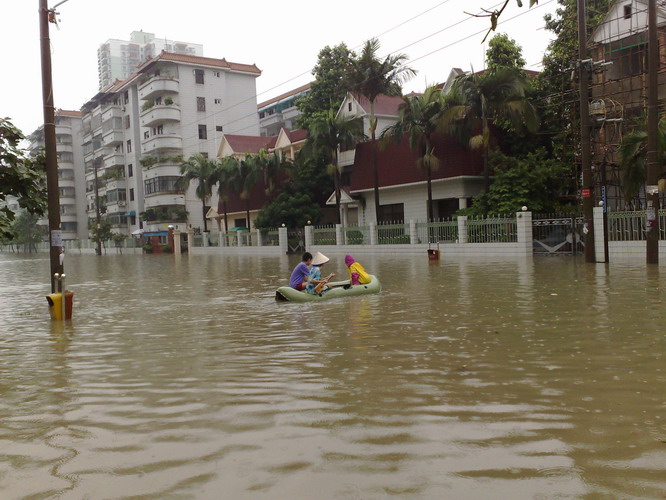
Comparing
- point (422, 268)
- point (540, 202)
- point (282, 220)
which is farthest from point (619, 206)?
point (282, 220)

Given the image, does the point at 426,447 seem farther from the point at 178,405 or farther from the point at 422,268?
the point at 422,268

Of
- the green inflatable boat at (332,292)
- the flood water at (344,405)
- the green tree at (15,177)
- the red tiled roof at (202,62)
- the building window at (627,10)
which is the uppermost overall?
the red tiled roof at (202,62)

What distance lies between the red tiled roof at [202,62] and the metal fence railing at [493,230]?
156 ft

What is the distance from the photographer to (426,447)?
14.3 ft

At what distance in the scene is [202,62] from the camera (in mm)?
70812

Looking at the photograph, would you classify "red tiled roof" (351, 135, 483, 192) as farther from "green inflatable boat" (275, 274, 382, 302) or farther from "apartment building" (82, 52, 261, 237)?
"apartment building" (82, 52, 261, 237)

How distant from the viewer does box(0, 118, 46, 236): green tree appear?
1099 cm

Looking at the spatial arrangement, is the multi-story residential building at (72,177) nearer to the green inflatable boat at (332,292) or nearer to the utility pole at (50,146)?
the utility pole at (50,146)

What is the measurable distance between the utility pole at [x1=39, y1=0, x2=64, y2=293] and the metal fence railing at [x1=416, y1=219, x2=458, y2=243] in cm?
2248

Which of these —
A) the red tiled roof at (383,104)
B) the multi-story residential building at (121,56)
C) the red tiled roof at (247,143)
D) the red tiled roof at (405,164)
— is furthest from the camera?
the multi-story residential building at (121,56)

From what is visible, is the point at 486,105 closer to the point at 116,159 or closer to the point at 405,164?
the point at 405,164

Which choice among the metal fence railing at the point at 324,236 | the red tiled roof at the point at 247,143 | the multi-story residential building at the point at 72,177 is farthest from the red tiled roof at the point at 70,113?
the metal fence railing at the point at 324,236

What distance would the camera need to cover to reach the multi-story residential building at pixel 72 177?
3829 inches

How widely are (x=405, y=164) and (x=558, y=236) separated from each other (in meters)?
13.0
